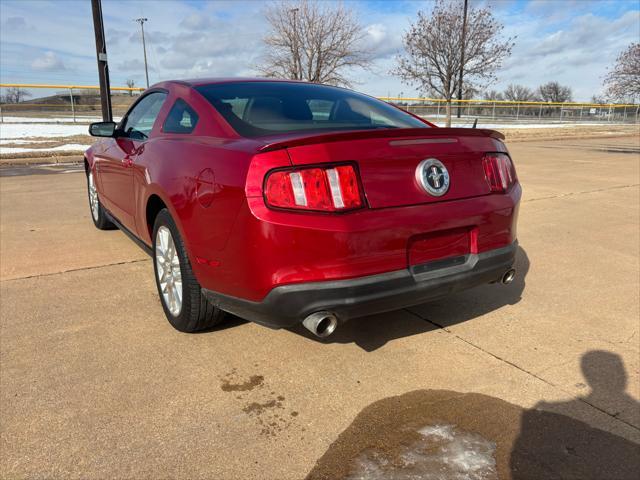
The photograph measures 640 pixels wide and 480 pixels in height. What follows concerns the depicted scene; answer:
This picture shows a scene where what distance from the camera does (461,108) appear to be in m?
33.7

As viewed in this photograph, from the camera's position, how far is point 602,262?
4469 millimetres

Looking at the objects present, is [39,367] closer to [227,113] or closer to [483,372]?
[227,113]

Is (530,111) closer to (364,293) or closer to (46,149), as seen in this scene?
(46,149)

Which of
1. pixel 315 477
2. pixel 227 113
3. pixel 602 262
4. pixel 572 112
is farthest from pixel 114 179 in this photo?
pixel 572 112

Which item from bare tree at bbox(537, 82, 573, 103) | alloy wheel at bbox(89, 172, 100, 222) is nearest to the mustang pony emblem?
alloy wheel at bbox(89, 172, 100, 222)

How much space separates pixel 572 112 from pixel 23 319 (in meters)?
45.9

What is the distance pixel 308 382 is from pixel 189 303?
0.81 metres

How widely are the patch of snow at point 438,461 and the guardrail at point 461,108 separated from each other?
2373 cm

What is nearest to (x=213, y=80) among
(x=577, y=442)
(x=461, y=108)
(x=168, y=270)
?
(x=168, y=270)

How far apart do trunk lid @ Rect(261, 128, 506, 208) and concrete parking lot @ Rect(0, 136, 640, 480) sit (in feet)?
3.13

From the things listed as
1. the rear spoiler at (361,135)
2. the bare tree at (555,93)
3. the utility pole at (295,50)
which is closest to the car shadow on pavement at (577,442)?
the rear spoiler at (361,135)

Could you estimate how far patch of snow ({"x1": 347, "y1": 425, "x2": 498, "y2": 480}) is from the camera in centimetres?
192

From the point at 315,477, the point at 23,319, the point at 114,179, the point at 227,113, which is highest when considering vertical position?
the point at 227,113

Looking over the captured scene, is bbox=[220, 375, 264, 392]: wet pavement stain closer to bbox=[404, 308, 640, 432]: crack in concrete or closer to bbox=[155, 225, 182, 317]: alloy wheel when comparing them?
bbox=[155, 225, 182, 317]: alloy wheel
